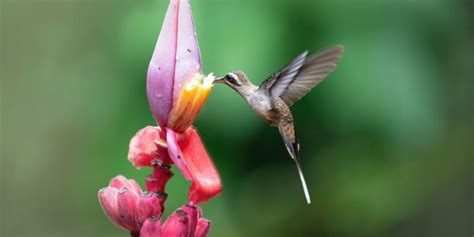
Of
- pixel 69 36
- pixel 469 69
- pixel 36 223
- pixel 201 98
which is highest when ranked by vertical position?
pixel 69 36

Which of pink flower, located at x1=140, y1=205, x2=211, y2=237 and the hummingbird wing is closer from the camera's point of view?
pink flower, located at x1=140, y1=205, x2=211, y2=237

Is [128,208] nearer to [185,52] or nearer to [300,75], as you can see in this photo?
[185,52]

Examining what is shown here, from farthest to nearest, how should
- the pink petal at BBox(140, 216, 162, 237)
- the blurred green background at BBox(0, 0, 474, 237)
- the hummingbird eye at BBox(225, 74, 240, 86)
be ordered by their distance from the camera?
1. the blurred green background at BBox(0, 0, 474, 237)
2. the hummingbird eye at BBox(225, 74, 240, 86)
3. the pink petal at BBox(140, 216, 162, 237)

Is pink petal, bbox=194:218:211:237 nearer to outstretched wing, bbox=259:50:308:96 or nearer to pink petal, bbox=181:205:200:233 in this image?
pink petal, bbox=181:205:200:233

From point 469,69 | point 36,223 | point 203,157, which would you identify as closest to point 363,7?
point 469,69

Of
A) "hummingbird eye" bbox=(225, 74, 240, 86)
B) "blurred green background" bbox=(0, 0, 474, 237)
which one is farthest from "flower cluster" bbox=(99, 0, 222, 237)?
"blurred green background" bbox=(0, 0, 474, 237)

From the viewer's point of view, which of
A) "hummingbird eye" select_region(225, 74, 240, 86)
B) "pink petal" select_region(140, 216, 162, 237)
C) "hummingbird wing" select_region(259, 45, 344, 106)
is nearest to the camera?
"pink petal" select_region(140, 216, 162, 237)

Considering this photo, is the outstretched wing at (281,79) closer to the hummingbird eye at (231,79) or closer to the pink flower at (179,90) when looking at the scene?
the hummingbird eye at (231,79)

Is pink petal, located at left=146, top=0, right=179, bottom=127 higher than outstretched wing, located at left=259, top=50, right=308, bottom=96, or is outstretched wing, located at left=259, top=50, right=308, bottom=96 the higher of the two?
pink petal, located at left=146, top=0, right=179, bottom=127

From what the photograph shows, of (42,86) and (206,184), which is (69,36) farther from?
(206,184)
